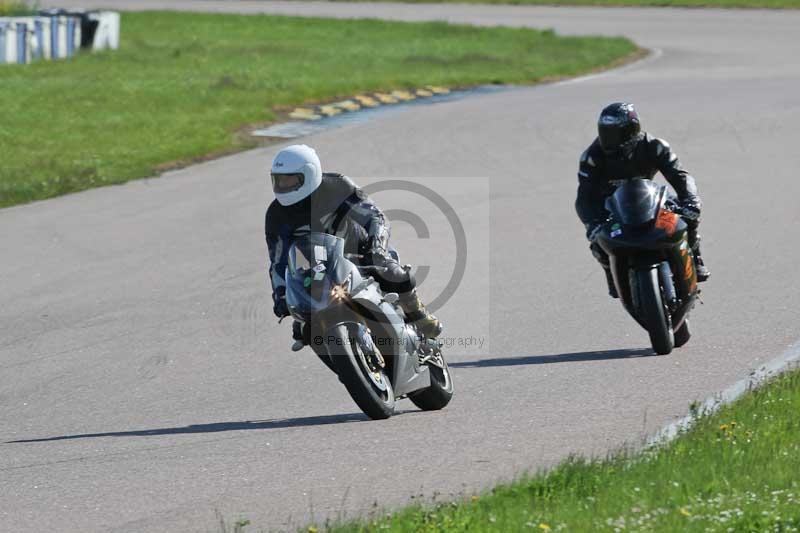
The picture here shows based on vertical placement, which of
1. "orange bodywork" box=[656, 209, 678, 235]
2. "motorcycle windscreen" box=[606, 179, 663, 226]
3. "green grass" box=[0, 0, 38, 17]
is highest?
"motorcycle windscreen" box=[606, 179, 663, 226]

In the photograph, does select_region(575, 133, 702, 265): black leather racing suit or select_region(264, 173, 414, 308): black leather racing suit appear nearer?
select_region(264, 173, 414, 308): black leather racing suit

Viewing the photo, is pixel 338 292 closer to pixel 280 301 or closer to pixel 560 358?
pixel 280 301

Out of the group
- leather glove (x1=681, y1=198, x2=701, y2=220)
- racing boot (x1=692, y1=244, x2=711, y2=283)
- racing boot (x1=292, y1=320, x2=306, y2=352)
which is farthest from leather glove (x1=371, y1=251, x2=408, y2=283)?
racing boot (x1=692, y1=244, x2=711, y2=283)

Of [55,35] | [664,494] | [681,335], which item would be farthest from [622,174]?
[55,35]

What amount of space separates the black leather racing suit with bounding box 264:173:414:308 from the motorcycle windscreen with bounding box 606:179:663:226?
89.7 inches

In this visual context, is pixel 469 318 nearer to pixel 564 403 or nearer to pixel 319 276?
pixel 564 403

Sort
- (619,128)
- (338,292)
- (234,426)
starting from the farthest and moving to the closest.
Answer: (619,128)
(234,426)
(338,292)

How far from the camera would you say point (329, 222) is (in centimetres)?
850

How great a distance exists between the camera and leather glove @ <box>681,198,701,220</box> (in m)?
10.5

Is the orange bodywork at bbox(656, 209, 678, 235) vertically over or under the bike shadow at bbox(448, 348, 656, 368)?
over

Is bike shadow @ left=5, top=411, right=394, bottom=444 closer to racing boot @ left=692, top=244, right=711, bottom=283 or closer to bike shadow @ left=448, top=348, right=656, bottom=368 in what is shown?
bike shadow @ left=448, top=348, right=656, bottom=368

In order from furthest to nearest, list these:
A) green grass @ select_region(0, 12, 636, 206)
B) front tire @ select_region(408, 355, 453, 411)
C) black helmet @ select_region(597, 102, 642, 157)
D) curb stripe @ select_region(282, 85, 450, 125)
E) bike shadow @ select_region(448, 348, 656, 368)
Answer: curb stripe @ select_region(282, 85, 450, 125)
green grass @ select_region(0, 12, 636, 206)
black helmet @ select_region(597, 102, 642, 157)
bike shadow @ select_region(448, 348, 656, 368)
front tire @ select_region(408, 355, 453, 411)

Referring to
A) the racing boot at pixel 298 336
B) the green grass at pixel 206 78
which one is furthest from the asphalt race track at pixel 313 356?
the green grass at pixel 206 78

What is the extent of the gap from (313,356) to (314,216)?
2477 millimetres
